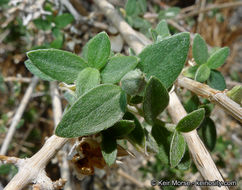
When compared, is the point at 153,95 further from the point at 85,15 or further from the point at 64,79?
the point at 85,15

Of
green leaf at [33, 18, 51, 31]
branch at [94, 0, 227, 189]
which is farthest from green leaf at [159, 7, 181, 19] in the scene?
green leaf at [33, 18, 51, 31]

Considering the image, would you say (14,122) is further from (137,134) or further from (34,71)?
(137,134)

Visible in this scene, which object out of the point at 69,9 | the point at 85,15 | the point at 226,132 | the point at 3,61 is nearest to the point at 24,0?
the point at 69,9

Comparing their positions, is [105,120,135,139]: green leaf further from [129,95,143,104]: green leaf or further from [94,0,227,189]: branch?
[94,0,227,189]: branch

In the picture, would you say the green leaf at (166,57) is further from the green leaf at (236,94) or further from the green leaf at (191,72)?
the green leaf at (191,72)

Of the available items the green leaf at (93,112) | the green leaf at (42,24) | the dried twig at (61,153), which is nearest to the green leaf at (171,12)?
the green leaf at (42,24)
